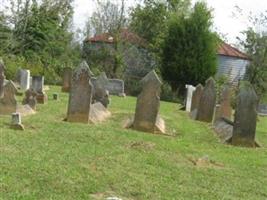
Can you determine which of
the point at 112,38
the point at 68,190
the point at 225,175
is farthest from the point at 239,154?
the point at 112,38

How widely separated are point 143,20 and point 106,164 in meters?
41.8

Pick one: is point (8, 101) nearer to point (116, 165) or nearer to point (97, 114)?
point (97, 114)

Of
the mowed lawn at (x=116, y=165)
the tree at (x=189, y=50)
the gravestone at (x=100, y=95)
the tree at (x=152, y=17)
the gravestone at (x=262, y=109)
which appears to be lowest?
the gravestone at (x=262, y=109)

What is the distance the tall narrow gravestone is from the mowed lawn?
57cm

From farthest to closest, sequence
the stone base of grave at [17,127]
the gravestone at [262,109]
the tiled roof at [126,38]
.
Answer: the tiled roof at [126,38] → the gravestone at [262,109] → the stone base of grave at [17,127]

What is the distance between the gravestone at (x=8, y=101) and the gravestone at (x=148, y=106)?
328cm

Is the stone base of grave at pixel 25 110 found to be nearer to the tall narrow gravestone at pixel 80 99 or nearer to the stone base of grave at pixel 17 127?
the tall narrow gravestone at pixel 80 99

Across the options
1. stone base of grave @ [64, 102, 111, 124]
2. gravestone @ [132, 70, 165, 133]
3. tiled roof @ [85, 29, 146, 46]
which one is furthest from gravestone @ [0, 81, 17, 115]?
tiled roof @ [85, 29, 146, 46]

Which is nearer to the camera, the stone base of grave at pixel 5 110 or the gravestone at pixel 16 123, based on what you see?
the gravestone at pixel 16 123

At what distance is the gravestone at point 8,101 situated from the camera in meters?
14.2

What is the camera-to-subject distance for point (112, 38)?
49844 millimetres

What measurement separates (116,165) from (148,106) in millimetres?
5496

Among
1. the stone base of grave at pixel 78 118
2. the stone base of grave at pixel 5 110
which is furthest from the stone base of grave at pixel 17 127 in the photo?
the stone base of grave at pixel 78 118

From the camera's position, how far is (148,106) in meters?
14.7
